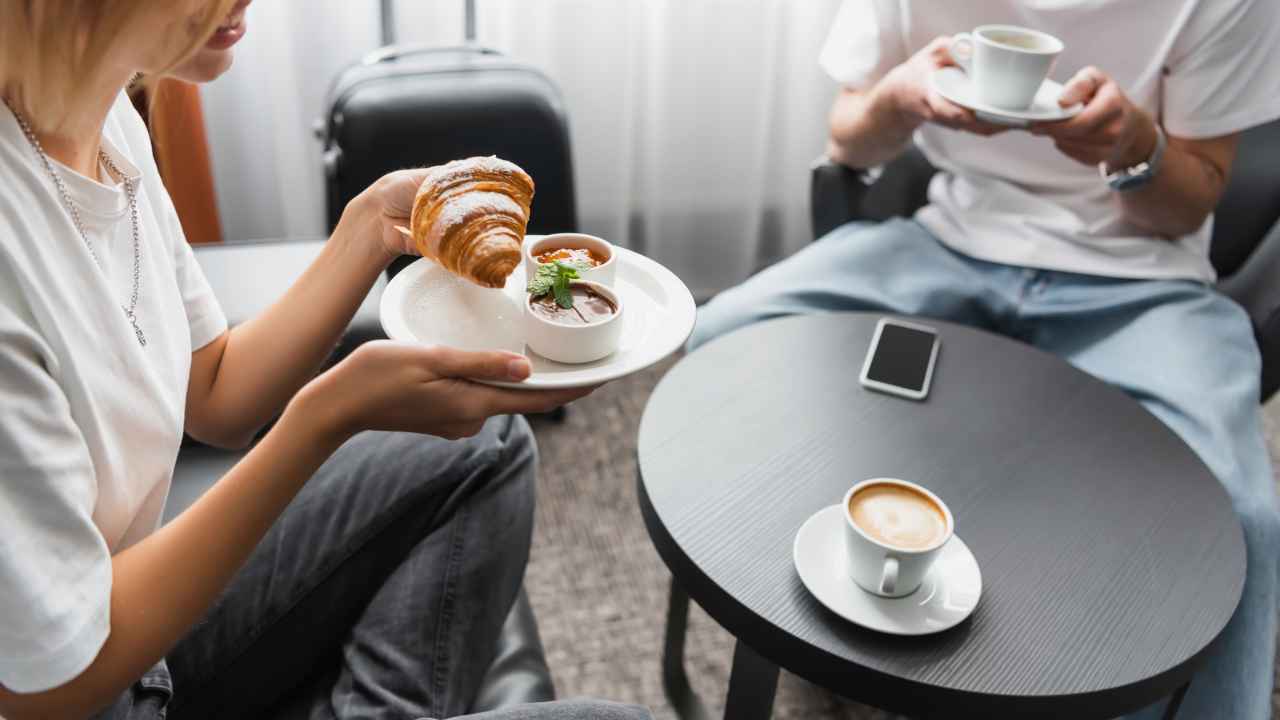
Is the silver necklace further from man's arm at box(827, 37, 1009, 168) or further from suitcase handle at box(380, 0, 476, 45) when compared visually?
suitcase handle at box(380, 0, 476, 45)

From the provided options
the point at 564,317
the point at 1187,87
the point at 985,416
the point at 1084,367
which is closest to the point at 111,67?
the point at 564,317

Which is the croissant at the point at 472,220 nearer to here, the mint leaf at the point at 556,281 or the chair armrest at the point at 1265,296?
the mint leaf at the point at 556,281

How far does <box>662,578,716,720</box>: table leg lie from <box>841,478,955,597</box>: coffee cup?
1.69ft

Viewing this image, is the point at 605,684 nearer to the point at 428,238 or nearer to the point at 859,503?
the point at 859,503

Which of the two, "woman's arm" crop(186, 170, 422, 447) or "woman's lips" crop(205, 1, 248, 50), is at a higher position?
"woman's lips" crop(205, 1, 248, 50)

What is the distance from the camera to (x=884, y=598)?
97 centimetres

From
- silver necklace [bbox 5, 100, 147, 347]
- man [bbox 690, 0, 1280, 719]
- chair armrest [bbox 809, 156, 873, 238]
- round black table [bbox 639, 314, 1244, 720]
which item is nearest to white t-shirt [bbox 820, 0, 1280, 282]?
man [bbox 690, 0, 1280, 719]

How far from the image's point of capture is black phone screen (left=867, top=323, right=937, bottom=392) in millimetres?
1308

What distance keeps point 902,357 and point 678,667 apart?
556 mm

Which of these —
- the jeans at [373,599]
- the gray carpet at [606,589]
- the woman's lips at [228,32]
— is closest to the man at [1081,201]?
the gray carpet at [606,589]

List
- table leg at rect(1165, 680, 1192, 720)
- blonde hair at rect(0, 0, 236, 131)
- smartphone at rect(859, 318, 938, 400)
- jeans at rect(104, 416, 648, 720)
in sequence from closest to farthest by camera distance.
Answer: blonde hair at rect(0, 0, 236, 131)
jeans at rect(104, 416, 648, 720)
table leg at rect(1165, 680, 1192, 720)
smartphone at rect(859, 318, 938, 400)

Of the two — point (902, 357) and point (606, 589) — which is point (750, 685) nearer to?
point (902, 357)

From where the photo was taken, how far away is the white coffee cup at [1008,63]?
1315 mm

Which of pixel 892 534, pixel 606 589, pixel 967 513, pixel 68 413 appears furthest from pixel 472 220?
pixel 606 589
